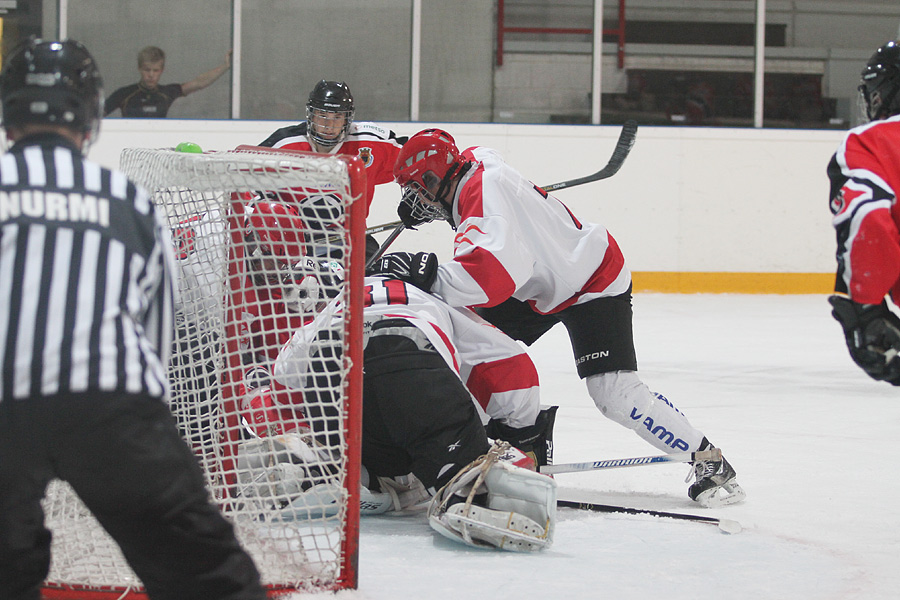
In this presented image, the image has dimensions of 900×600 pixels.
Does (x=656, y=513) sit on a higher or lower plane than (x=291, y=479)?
lower

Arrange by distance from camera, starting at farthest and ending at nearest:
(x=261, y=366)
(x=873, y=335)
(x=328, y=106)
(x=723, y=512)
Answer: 1. (x=328, y=106)
2. (x=723, y=512)
3. (x=261, y=366)
4. (x=873, y=335)

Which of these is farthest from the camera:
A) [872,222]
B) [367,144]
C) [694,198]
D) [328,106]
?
[694,198]

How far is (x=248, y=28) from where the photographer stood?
23.5 ft

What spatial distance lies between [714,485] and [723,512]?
76 millimetres

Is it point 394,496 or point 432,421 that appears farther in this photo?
point 394,496

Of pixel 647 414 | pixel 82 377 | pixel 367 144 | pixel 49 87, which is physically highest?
pixel 367 144

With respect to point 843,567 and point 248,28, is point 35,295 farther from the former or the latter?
point 248,28

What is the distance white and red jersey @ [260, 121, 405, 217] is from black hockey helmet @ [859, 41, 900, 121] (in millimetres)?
2697

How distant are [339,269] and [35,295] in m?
0.89

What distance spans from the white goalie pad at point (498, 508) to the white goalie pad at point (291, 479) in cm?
27

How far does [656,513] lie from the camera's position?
2.62 m

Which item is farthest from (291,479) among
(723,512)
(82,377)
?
(723,512)

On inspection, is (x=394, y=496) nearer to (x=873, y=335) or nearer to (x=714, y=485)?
(x=714, y=485)

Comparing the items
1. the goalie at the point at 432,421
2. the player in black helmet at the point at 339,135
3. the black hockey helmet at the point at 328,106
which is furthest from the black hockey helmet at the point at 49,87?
the black hockey helmet at the point at 328,106
